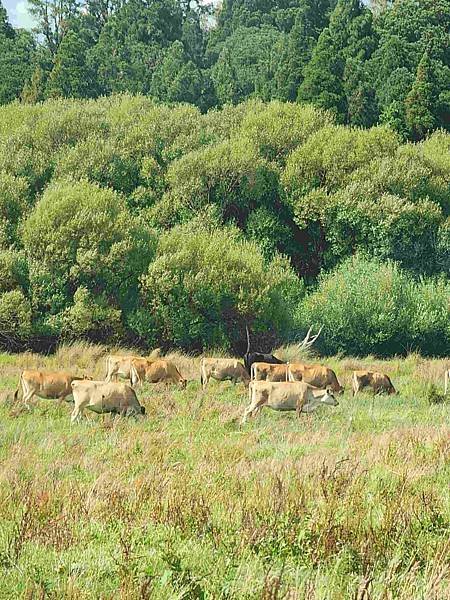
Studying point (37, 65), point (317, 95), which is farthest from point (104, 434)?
point (37, 65)

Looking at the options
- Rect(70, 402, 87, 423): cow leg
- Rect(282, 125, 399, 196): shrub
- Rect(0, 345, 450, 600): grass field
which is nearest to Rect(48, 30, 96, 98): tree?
Rect(282, 125, 399, 196): shrub

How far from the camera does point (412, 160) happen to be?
36531 millimetres

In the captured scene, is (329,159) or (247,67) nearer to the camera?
(329,159)

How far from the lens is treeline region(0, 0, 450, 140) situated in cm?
4997

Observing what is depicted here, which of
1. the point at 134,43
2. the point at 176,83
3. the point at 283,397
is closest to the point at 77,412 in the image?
the point at 283,397

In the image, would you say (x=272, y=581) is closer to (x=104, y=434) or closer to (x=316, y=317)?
(x=104, y=434)

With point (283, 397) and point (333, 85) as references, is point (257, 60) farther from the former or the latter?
point (283, 397)

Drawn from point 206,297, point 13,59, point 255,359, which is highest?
point 13,59

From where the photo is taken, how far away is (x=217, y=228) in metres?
32.7

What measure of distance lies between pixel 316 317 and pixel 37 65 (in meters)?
42.3

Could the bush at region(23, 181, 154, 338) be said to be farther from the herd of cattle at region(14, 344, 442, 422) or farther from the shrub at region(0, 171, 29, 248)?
the herd of cattle at region(14, 344, 442, 422)

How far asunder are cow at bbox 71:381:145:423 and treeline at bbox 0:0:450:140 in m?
37.3

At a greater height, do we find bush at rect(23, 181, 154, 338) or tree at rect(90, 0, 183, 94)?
tree at rect(90, 0, 183, 94)

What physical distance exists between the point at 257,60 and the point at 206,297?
62162mm
